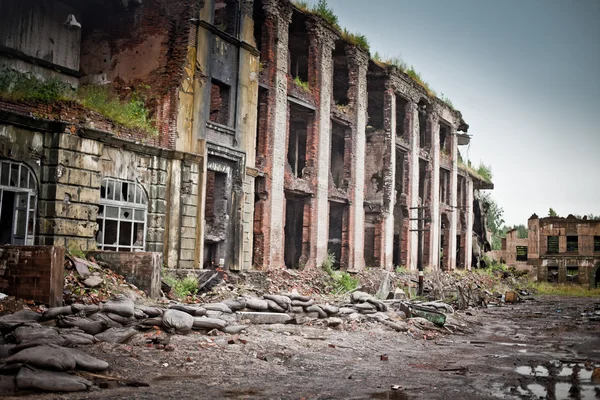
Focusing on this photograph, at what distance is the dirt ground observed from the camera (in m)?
7.73

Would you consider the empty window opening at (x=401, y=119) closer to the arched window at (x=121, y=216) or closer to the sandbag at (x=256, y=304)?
the arched window at (x=121, y=216)

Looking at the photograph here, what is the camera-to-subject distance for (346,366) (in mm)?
10172

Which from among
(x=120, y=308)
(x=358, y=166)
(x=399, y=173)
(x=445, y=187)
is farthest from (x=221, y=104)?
(x=445, y=187)

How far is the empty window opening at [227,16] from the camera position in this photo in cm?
1981

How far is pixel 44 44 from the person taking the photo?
62.9 feet

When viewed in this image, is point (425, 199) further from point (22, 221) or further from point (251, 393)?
point (251, 393)

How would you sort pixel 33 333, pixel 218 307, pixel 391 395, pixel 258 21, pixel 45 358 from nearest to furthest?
pixel 45 358
pixel 391 395
pixel 33 333
pixel 218 307
pixel 258 21

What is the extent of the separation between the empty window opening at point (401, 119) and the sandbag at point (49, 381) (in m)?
25.6

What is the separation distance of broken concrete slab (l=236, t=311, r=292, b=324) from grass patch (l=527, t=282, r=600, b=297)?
31.9m

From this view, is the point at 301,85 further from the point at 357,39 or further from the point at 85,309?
the point at 85,309

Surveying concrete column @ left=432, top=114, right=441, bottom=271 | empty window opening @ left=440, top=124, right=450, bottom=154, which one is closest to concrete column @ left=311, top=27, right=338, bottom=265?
concrete column @ left=432, top=114, right=441, bottom=271

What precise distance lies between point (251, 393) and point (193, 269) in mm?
9984

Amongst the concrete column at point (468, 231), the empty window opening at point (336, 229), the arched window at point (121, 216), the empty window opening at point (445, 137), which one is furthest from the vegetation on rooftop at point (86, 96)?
the concrete column at point (468, 231)

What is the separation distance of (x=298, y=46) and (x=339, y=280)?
9.81m
